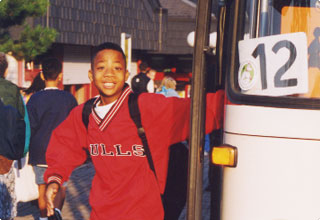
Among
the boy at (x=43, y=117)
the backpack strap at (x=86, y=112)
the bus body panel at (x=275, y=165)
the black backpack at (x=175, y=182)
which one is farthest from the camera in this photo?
the boy at (x=43, y=117)

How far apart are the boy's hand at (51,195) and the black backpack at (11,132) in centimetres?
142

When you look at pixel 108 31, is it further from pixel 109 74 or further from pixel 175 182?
pixel 175 182

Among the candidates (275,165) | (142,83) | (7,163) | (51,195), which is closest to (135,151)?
(51,195)

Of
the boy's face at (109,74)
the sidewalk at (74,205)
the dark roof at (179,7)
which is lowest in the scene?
the sidewalk at (74,205)

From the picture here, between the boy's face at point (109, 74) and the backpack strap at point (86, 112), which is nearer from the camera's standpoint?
the boy's face at point (109, 74)

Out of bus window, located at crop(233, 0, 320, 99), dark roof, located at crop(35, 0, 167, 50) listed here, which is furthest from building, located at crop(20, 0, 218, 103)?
bus window, located at crop(233, 0, 320, 99)

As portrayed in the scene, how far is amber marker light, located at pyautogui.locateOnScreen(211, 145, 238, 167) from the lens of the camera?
382 cm

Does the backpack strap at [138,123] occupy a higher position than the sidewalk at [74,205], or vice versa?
the backpack strap at [138,123]

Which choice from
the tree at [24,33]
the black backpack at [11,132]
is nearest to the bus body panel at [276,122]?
the black backpack at [11,132]

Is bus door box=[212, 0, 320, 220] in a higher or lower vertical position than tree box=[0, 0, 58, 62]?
lower

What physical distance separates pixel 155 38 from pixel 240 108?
21.2 metres

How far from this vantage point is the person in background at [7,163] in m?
5.61

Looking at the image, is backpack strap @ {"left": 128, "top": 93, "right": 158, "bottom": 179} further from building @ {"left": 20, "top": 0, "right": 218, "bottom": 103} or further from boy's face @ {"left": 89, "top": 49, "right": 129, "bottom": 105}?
building @ {"left": 20, "top": 0, "right": 218, "bottom": 103}

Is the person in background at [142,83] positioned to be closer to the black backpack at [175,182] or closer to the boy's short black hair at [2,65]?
the boy's short black hair at [2,65]
